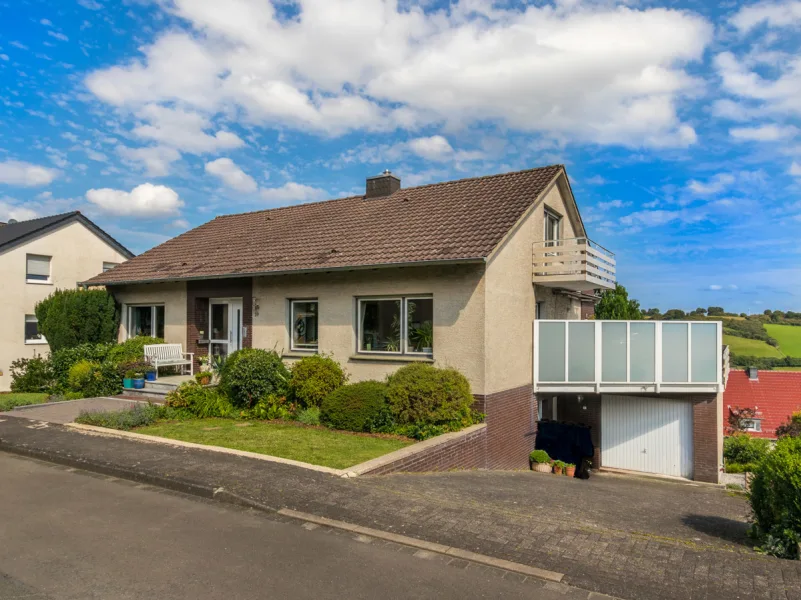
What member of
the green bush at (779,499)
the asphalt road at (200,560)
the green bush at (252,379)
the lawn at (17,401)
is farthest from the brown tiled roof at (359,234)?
the asphalt road at (200,560)

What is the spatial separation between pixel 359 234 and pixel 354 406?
5531mm

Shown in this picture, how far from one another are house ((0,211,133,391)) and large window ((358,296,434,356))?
52.1 ft

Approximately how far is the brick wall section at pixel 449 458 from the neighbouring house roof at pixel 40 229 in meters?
19.7

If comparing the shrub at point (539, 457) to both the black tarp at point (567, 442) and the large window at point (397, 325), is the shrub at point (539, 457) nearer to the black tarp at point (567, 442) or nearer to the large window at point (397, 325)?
the black tarp at point (567, 442)

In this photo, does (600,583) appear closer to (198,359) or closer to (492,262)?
(492,262)

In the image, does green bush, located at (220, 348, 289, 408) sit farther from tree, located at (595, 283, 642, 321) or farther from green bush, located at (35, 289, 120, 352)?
tree, located at (595, 283, 642, 321)

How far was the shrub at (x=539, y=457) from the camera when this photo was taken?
1420cm

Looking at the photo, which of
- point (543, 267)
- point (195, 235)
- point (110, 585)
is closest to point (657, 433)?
point (543, 267)

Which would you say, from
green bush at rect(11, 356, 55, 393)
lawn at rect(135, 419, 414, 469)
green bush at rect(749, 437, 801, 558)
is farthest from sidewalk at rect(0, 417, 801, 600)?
green bush at rect(11, 356, 55, 393)

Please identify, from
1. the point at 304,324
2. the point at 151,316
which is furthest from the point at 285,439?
the point at 151,316

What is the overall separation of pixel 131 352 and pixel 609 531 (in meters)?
14.9

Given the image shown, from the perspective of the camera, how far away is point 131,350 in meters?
17.1

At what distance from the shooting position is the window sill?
13.1 metres

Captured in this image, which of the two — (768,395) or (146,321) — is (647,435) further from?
(768,395)
